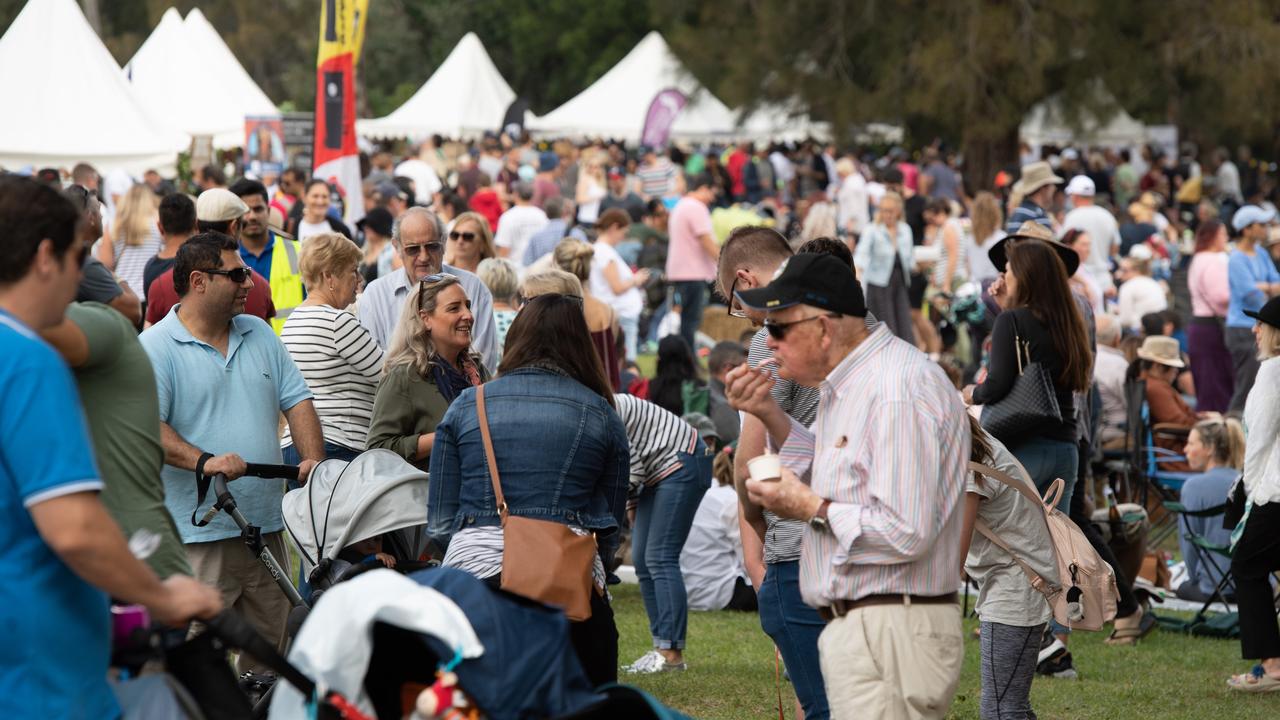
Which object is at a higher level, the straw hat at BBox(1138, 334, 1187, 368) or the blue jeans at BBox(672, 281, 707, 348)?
the blue jeans at BBox(672, 281, 707, 348)

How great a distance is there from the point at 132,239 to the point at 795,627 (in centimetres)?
777

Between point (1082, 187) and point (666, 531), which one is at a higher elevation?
point (1082, 187)

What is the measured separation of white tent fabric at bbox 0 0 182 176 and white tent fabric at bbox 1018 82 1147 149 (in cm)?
1897

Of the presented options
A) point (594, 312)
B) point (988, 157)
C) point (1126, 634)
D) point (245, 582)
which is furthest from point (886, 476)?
point (988, 157)

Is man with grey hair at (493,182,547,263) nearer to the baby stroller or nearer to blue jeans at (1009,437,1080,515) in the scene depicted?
blue jeans at (1009,437,1080,515)

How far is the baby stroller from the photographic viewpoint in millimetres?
5438

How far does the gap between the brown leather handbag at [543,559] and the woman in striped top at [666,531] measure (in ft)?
7.68

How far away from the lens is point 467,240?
8.95m

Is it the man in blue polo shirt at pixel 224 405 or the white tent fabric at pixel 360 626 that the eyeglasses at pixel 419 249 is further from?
the white tent fabric at pixel 360 626

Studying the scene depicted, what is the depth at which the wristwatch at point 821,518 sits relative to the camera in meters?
3.88

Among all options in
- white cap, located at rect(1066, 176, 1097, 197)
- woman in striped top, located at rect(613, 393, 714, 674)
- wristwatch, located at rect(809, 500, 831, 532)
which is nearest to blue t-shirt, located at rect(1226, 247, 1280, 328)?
white cap, located at rect(1066, 176, 1097, 197)

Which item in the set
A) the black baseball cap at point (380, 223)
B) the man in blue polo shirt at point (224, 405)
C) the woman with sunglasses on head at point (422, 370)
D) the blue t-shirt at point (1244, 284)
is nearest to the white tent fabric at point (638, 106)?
the blue t-shirt at point (1244, 284)

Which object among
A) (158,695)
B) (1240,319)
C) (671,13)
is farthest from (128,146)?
(671,13)

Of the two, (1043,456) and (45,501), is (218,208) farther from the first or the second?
(45,501)
